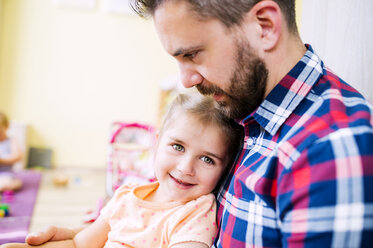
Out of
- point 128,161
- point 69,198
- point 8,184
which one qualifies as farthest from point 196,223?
point 8,184

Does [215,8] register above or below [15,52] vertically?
above

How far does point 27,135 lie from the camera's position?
4027mm

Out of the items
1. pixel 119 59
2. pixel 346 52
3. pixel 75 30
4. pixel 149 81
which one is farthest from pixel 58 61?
pixel 346 52

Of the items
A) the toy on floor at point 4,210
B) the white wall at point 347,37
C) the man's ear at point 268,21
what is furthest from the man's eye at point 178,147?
the toy on floor at point 4,210

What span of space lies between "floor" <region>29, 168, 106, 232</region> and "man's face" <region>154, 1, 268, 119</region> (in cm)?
188

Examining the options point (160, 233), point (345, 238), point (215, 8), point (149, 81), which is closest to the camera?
point (345, 238)

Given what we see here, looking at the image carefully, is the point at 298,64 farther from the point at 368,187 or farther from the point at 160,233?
the point at 160,233

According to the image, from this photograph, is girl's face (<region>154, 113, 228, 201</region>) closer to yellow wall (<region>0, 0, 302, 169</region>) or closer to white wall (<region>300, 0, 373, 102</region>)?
white wall (<region>300, 0, 373, 102</region>)

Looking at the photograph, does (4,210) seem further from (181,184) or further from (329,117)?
(329,117)

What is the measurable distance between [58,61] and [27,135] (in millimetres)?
917

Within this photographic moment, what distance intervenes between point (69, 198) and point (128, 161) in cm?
76

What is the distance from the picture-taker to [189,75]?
907 millimetres

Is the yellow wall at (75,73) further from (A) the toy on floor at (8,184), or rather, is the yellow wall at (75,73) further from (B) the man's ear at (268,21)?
(B) the man's ear at (268,21)

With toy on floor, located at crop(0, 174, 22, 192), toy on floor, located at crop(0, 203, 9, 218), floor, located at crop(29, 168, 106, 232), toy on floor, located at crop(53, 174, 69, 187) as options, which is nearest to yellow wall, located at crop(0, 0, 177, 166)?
floor, located at crop(29, 168, 106, 232)
